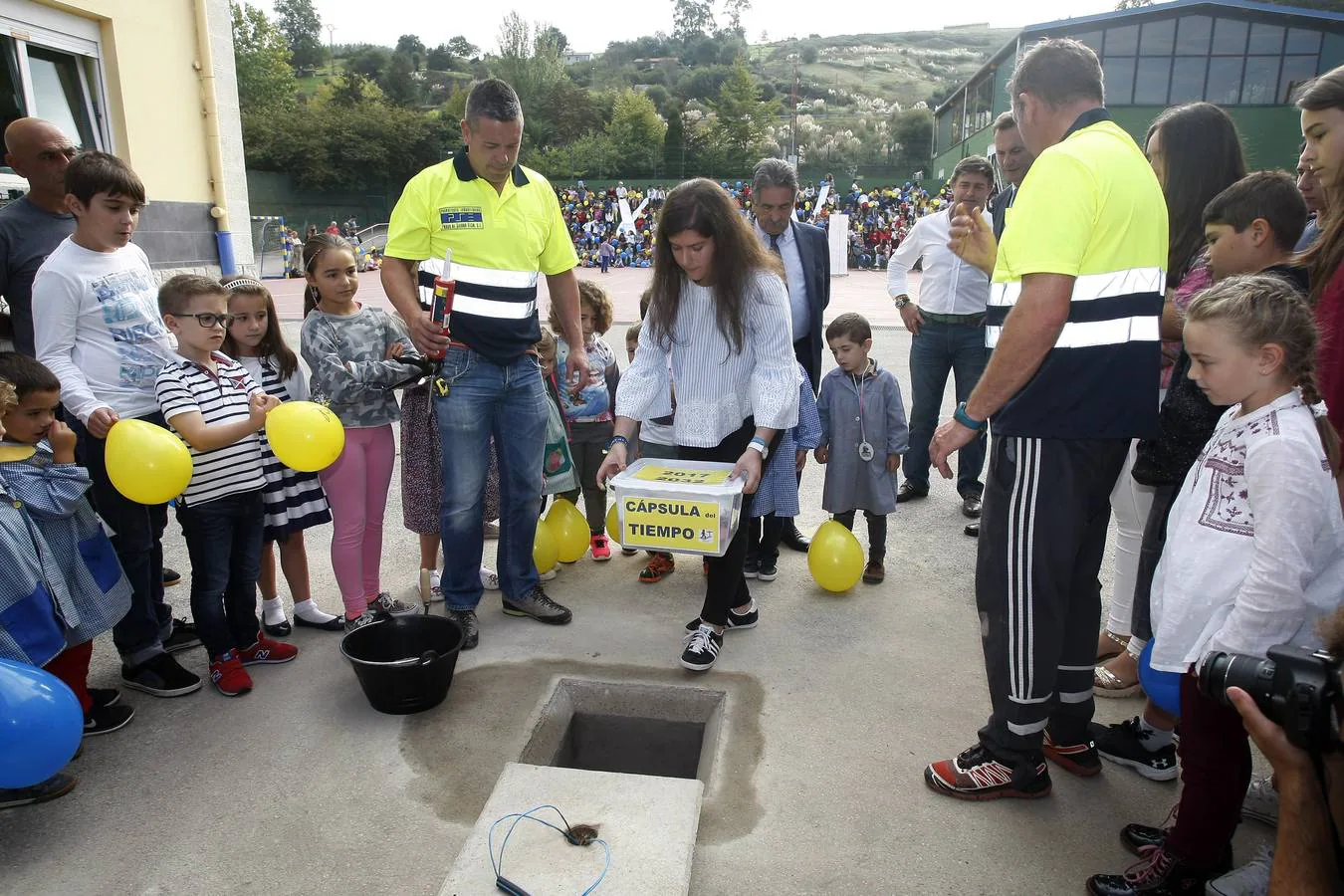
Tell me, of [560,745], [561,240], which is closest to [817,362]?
[561,240]

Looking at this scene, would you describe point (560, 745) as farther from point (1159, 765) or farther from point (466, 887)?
point (1159, 765)

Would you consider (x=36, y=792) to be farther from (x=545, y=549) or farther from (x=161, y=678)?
(x=545, y=549)

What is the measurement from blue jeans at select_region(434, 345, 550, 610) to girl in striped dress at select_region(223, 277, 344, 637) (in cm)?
58

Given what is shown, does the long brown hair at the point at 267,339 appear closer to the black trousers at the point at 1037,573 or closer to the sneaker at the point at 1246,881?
the black trousers at the point at 1037,573

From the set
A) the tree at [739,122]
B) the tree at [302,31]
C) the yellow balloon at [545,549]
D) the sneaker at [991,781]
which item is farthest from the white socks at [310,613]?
the tree at [302,31]

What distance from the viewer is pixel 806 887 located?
220cm

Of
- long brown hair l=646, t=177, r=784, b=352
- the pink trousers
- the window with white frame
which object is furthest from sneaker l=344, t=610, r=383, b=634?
the window with white frame

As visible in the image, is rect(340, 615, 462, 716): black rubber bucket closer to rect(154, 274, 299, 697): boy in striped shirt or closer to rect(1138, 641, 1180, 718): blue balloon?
rect(154, 274, 299, 697): boy in striped shirt

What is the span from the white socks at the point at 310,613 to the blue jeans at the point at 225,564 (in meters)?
0.34

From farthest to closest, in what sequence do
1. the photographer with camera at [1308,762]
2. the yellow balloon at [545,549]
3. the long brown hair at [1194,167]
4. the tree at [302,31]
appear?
the tree at [302,31] < the yellow balloon at [545,549] < the long brown hair at [1194,167] < the photographer with camera at [1308,762]

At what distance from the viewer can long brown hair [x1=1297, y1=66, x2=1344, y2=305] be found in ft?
7.69

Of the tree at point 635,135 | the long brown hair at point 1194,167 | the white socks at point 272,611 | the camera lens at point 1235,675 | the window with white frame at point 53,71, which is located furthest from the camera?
the tree at point 635,135

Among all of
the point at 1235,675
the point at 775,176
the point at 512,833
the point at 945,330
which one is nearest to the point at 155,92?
the point at 775,176

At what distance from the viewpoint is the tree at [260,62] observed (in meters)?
55.2
